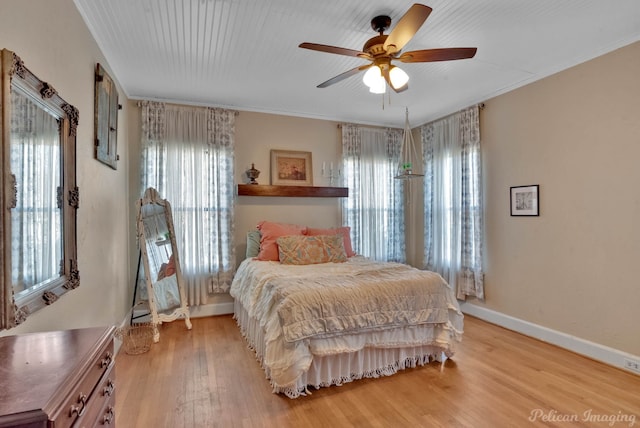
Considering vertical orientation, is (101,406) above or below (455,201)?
below

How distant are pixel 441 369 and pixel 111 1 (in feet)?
11.9

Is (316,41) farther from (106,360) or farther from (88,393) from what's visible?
(88,393)

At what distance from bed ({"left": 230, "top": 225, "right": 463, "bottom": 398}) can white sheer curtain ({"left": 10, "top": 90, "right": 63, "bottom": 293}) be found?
1369mm

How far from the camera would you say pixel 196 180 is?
4070mm

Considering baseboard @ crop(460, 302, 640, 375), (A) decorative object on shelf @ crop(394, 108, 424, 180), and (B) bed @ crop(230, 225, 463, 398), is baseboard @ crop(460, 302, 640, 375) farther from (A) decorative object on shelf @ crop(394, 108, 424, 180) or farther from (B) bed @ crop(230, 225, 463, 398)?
(A) decorative object on shelf @ crop(394, 108, 424, 180)

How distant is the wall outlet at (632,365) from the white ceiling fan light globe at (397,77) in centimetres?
286

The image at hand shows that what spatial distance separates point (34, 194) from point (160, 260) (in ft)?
7.46

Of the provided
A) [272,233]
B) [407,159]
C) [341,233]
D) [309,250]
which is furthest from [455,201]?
[272,233]

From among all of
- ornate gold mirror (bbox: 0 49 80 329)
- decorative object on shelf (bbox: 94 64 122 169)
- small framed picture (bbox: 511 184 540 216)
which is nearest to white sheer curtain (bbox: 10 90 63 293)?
ornate gold mirror (bbox: 0 49 80 329)

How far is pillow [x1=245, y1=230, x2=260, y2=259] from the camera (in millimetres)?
4078

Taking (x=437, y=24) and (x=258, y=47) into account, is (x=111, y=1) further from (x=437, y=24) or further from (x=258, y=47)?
(x=437, y=24)

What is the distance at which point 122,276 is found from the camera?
134 inches

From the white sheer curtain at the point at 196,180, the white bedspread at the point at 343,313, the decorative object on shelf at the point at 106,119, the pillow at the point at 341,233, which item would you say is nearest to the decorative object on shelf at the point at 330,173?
the pillow at the point at 341,233

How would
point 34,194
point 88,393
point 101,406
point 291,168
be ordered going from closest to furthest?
point 88,393 → point 101,406 → point 34,194 → point 291,168
